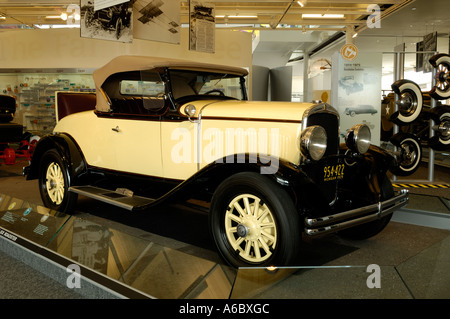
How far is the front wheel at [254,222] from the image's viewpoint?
7.70ft

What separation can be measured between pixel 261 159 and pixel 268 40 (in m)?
11.1

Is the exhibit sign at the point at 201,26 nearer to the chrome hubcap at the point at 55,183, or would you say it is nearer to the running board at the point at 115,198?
the chrome hubcap at the point at 55,183

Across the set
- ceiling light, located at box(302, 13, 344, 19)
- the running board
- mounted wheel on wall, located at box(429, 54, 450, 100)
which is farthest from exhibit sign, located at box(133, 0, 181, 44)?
ceiling light, located at box(302, 13, 344, 19)

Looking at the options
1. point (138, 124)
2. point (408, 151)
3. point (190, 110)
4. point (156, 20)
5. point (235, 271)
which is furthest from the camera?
point (156, 20)

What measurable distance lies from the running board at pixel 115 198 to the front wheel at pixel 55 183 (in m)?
0.18

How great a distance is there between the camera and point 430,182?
5.75 m

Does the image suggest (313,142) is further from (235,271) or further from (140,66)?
(140,66)

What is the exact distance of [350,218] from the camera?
103 inches

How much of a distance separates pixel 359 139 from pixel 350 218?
743 mm

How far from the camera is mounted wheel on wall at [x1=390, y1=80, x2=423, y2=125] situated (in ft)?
17.1

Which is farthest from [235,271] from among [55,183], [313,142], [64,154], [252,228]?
[55,183]

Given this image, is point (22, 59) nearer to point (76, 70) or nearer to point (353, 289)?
point (76, 70)

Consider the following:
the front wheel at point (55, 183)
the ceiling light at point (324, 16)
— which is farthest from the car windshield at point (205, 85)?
the ceiling light at point (324, 16)
